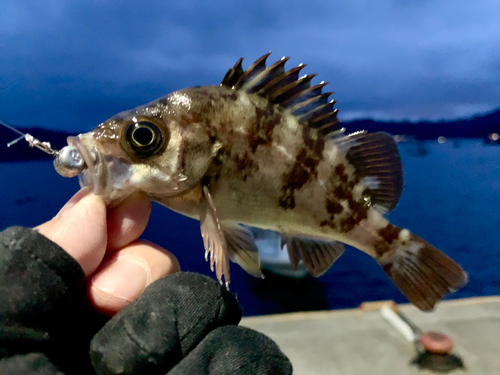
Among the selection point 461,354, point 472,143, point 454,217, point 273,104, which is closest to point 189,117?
point 273,104

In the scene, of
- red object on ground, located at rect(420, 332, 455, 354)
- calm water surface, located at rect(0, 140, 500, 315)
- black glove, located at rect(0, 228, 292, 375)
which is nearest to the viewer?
black glove, located at rect(0, 228, 292, 375)

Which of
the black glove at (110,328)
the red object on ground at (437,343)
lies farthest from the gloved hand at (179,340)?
the red object on ground at (437,343)

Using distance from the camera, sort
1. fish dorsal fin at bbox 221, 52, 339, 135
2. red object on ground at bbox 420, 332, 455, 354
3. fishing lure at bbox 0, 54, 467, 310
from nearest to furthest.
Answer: fishing lure at bbox 0, 54, 467, 310 < fish dorsal fin at bbox 221, 52, 339, 135 < red object on ground at bbox 420, 332, 455, 354

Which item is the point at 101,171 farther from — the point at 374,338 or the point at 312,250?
the point at 374,338

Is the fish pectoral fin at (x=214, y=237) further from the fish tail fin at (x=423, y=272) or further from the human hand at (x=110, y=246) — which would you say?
the fish tail fin at (x=423, y=272)

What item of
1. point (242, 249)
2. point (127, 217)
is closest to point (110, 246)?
point (127, 217)

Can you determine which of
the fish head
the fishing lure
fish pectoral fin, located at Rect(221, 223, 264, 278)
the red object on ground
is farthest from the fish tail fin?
the red object on ground

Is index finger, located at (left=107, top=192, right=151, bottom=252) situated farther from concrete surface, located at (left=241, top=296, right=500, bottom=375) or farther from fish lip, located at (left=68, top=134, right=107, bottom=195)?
concrete surface, located at (left=241, top=296, right=500, bottom=375)
